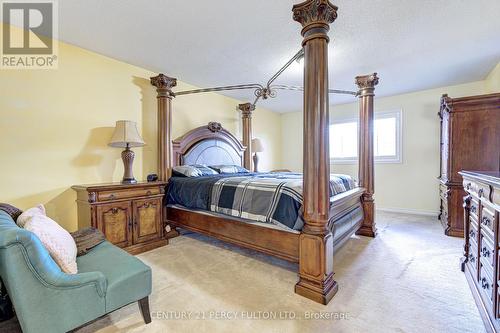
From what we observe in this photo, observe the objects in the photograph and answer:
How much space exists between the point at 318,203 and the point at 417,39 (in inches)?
93.6

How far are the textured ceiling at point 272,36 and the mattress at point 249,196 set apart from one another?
1.63 m

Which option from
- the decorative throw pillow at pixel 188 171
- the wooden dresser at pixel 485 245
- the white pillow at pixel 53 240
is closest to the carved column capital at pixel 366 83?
Answer: the wooden dresser at pixel 485 245

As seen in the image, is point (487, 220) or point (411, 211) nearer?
point (487, 220)

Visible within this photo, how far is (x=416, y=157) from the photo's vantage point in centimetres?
480

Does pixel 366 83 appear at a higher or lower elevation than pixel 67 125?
higher

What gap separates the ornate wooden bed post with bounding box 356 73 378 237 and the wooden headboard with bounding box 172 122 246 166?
2.47 m

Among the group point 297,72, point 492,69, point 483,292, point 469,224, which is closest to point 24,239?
point 483,292

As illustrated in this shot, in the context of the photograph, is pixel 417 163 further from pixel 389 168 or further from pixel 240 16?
pixel 240 16

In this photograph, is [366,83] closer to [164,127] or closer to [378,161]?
[378,161]

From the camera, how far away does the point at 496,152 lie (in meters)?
3.19

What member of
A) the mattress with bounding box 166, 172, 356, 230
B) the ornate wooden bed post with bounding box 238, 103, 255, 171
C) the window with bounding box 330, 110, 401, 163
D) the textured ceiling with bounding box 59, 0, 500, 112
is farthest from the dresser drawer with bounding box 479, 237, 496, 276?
the ornate wooden bed post with bounding box 238, 103, 255, 171

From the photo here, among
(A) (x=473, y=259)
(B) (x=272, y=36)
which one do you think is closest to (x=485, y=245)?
(A) (x=473, y=259)

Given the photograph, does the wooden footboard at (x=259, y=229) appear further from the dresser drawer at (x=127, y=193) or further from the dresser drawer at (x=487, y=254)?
the dresser drawer at (x=487, y=254)

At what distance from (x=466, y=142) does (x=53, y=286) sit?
4.80 metres
